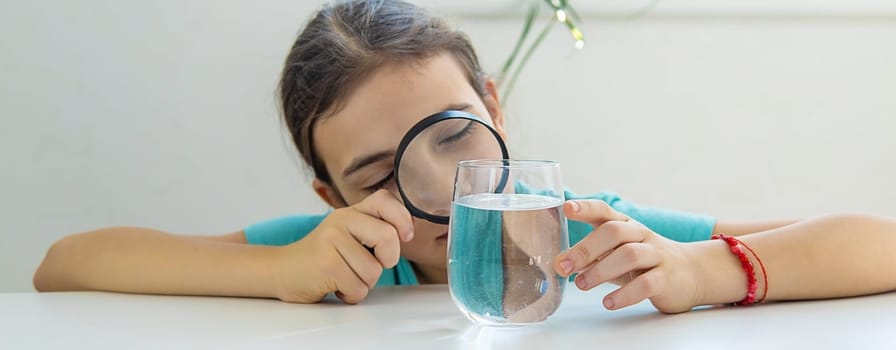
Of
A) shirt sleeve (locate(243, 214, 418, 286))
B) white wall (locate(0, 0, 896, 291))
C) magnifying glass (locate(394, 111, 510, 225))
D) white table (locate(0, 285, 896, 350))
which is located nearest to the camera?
white table (locate(0, 285, 896, 350))

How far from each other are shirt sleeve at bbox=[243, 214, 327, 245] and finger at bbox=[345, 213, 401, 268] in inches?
20.8

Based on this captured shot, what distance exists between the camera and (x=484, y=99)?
1.40 meters

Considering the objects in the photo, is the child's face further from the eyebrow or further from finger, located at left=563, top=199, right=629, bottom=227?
finger, located at left=563, top=199, right=629, bottom=227

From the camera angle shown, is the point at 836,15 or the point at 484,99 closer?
the point at 484,99

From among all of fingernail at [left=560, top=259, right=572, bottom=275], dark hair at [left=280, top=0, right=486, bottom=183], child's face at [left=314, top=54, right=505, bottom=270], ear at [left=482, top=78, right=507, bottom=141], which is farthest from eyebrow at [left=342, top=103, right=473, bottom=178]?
fingernail at [left=560, top=259, right=572, bottom=275]

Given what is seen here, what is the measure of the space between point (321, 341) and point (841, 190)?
176cm

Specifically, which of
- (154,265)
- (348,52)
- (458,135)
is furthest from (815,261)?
(154,265)

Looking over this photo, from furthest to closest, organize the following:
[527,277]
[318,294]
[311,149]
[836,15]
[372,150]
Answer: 1. [836,15]
2. [311,149]
3. [372,150]
4. [318,294]
5. [527,277]

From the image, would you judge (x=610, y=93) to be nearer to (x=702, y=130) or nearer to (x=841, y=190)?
(x=702, y=130)

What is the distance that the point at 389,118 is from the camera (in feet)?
3.80

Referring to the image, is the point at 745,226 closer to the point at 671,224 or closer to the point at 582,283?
the point at 671,224

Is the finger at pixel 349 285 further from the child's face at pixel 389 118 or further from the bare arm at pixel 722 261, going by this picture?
the bare arm at pixel 722 261

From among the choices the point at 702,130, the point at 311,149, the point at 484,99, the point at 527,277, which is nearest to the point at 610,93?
the point at 702,130

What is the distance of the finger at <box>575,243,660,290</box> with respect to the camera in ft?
2.81
